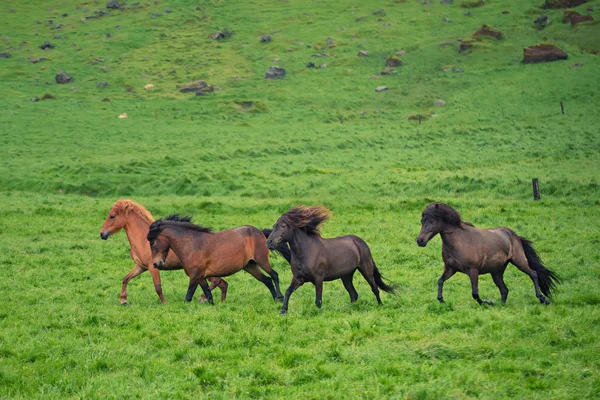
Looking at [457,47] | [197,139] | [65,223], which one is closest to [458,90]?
[457,47]

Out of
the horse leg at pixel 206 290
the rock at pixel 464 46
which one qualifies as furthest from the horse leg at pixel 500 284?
the rock at pixel 464 46

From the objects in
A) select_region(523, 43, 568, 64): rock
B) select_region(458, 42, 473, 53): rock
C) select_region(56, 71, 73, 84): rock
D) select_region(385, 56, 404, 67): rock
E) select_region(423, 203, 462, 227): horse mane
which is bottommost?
select_region(56, 71, 73, 84): rock

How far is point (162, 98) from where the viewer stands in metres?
71.2

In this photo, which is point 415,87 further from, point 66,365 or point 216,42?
point 66,365

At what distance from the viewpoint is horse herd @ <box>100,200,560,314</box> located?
44.8 feet

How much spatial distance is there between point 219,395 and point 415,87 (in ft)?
213

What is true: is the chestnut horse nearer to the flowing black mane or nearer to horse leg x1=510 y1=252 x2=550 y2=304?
the flowing black mane

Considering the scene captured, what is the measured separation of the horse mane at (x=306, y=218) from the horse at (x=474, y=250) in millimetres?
2128

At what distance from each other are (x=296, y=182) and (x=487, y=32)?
53859mm

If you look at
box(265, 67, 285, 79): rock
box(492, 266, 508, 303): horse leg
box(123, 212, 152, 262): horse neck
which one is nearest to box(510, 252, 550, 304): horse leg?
Answer: box(492, 266, 508, 303): horse leg

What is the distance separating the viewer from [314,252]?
1392 cm

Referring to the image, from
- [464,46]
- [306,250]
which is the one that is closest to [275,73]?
[464,46]

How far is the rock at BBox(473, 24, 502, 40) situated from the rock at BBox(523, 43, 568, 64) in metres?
8.21

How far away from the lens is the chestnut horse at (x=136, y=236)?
1548 centimetres
